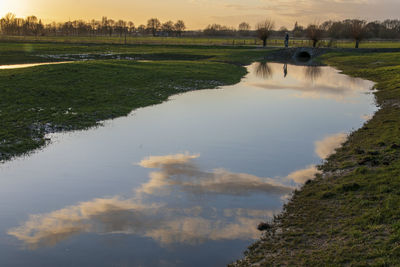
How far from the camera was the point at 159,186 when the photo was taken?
1538 cm

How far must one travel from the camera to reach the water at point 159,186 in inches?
431

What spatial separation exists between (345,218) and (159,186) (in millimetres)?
7485

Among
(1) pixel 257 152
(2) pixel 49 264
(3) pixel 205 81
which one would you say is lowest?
(2) pixel 49 264

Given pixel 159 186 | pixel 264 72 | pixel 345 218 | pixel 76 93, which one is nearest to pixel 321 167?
pixel 345 218

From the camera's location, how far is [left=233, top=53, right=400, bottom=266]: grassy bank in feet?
31.5

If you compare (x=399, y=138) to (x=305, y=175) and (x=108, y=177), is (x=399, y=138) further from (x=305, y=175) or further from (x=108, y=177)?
(x=108, y=177)

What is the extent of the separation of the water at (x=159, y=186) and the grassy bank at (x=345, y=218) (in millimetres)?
821

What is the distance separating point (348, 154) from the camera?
18578 mm

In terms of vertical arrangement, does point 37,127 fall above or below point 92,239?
above

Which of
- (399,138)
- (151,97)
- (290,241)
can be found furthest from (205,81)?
(290,241)

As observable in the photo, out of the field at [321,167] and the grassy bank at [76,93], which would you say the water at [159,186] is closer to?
the field at [321,167]

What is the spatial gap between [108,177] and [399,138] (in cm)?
1533

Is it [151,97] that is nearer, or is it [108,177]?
[108,177]

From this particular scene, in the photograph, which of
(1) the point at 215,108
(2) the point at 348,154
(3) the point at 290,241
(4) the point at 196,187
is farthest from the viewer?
(1) the point at 215,108
